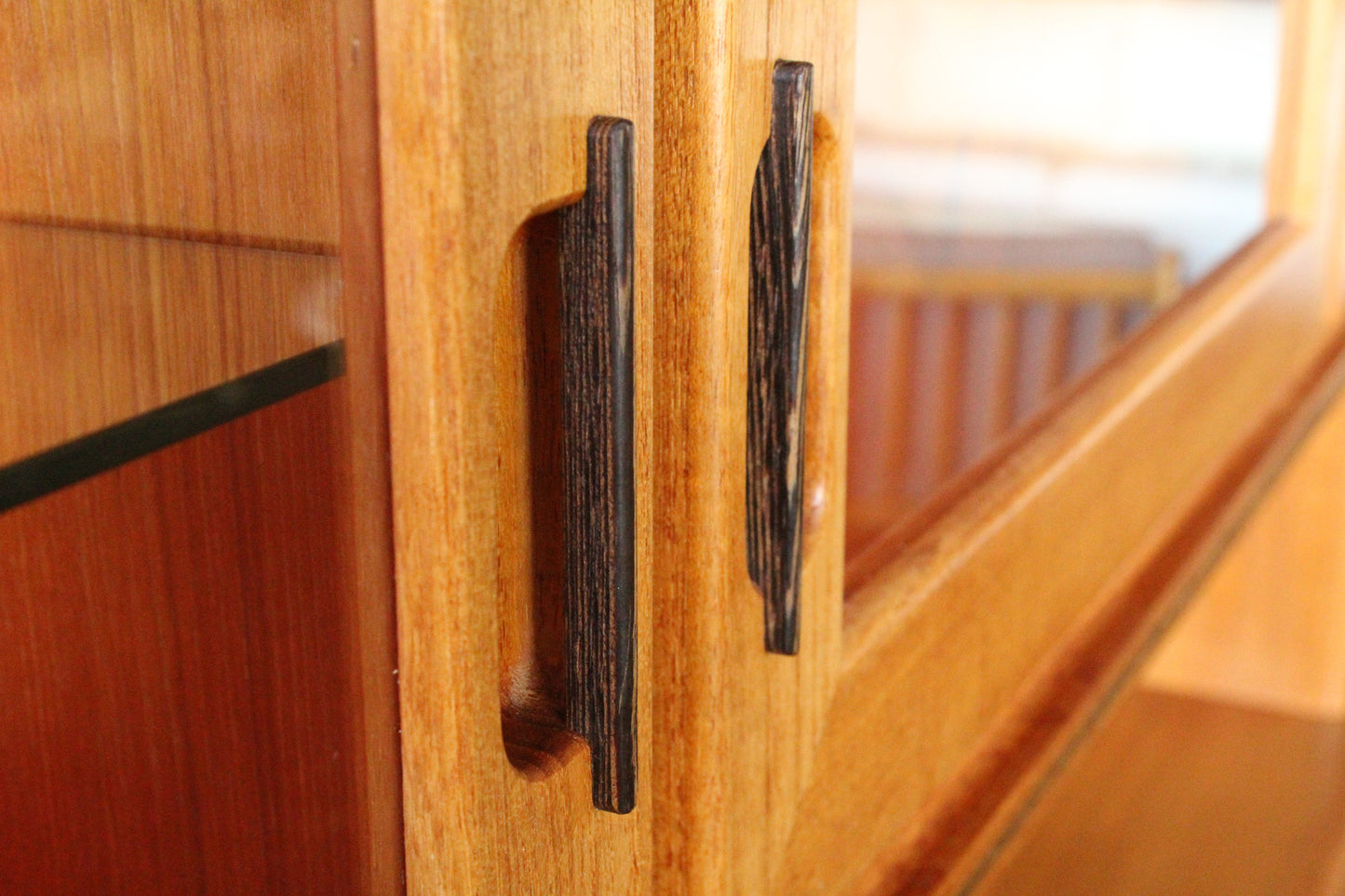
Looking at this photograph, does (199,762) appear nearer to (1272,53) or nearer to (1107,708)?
(1107,708)

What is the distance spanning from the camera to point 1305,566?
1197 mm

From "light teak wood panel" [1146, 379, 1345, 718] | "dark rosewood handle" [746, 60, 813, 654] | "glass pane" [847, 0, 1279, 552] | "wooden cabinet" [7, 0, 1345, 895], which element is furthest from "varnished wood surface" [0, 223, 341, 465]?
"light teak wood panel" [1146, 379, 1345, 718]

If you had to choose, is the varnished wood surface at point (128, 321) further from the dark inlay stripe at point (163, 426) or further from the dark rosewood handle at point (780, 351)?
the dark rosewood handle at point (780, 351)

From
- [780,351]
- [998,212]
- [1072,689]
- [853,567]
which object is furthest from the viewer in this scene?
[998,212]

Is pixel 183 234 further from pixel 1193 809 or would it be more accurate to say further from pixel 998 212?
pixel 1193 809

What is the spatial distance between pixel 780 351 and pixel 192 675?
13cm

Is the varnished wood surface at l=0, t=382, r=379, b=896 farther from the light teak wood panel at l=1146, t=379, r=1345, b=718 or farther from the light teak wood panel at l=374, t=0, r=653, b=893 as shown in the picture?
the light teak wood panel at l=1146, t=379, r=1345, b=718

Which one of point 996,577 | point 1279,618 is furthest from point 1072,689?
point 1279,618

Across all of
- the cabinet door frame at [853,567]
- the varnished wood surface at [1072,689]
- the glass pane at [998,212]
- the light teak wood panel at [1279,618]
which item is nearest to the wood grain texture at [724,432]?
the cabinet door frame at [853,567]

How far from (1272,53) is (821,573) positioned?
76 cm

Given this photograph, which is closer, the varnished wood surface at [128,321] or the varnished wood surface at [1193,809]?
the varnished wood surface at [128,321]

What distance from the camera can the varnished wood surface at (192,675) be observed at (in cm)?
16

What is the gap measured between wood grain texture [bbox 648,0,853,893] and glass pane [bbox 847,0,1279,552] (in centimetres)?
40

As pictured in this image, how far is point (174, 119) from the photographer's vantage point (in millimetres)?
161
